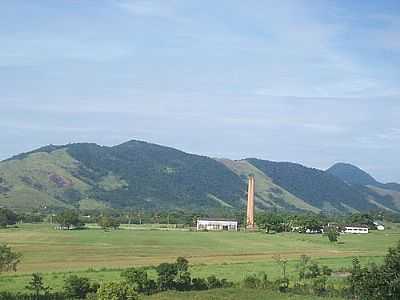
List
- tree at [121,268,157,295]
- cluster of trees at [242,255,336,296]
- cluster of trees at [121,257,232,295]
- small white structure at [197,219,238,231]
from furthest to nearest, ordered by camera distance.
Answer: small white structure at [197,219,238,231], cluster of trees at [242,255,336,296], cluster of trees at [121,257,232,295], tree at [121,268,157,295]

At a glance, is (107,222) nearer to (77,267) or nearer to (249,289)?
(77,267)

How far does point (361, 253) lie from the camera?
286 feet

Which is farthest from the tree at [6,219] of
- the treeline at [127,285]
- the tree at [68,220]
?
the treeline at [127,285]

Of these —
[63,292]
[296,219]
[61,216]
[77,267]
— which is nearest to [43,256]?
[77,267]

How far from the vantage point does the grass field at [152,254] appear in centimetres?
5966

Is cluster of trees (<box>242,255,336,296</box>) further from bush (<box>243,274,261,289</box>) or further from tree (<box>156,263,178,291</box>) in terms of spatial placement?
tree (<box>156,263,178,291</box>)

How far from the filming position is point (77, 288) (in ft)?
148

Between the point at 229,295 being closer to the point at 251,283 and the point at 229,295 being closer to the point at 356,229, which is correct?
the point at 251,283

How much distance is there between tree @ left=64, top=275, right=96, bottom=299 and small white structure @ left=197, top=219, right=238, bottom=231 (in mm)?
111110

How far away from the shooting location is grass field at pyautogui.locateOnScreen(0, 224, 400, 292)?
5966 cm

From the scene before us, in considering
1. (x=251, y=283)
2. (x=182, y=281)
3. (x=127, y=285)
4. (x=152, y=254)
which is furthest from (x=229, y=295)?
(x=152, y=254)

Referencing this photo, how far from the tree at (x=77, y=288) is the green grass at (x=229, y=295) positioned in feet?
12.9

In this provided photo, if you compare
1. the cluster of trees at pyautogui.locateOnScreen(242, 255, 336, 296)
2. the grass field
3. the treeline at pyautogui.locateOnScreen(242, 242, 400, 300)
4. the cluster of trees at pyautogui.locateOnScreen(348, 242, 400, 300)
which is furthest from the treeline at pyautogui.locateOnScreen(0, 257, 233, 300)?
the cluster of trees at pyautogui.locateOnScreen(348, 242, 400, 300)

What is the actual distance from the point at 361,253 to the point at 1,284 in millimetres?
52561
